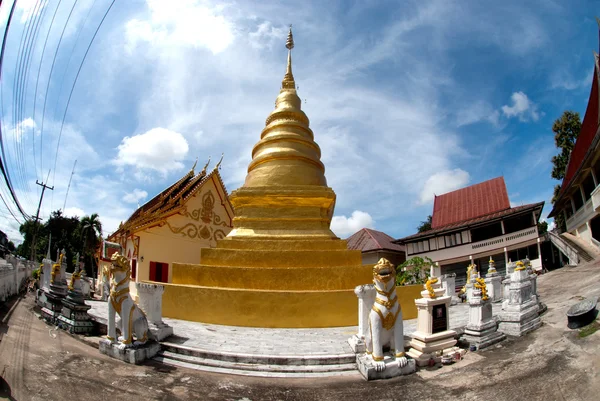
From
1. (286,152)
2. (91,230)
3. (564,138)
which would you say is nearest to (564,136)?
(564,138)

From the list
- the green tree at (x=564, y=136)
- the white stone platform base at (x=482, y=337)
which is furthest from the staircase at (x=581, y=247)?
the white stone platform base at (x=482, y=337)

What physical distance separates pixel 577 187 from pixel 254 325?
22.1 metres

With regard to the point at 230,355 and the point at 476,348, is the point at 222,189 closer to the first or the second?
the point at 230,355

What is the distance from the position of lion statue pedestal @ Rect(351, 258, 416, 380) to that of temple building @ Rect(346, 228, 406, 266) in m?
19.6

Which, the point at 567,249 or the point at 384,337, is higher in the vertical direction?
the point at 567,249

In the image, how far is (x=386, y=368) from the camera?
16.1 ft

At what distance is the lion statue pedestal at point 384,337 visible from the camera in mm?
4941

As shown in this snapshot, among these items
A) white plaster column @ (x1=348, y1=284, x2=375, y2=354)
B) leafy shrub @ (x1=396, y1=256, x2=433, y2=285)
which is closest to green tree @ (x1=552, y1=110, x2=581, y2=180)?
leafy shrub @ (x1=396, y1=256, x2=433, y2=285)

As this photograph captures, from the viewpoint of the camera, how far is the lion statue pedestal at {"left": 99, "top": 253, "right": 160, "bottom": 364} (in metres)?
5.51

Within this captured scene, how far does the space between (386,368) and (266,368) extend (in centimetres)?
179

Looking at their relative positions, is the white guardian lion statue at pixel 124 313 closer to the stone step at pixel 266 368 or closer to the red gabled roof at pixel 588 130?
the stone step at pixel 266 368

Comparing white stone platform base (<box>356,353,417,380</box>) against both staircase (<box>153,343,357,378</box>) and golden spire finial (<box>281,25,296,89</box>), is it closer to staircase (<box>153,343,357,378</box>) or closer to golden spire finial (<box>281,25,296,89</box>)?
staircase (<box>153,343,357,378</box>)

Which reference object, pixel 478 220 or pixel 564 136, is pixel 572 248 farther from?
pixel 564 136

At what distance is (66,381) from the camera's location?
14.5 feet
